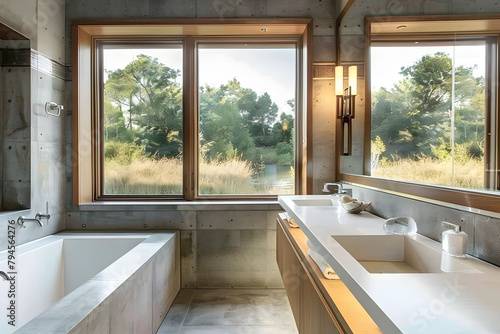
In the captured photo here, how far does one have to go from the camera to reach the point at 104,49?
9.52 feet

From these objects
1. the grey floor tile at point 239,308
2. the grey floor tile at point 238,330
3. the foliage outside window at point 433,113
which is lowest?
the grey floor tile at point 238,330

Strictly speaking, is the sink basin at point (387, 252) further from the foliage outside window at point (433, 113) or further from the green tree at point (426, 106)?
the green tree at point (426, 106)

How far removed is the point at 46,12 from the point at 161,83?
1047mm

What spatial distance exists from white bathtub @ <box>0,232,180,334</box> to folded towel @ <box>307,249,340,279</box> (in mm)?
935

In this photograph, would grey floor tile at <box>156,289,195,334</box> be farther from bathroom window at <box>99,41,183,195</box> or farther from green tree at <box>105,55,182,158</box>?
green tree at <box>105,55,182,158</box>

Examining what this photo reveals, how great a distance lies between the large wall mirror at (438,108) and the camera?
954 mm

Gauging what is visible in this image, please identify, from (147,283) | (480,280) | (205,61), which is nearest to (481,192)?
(480,280)

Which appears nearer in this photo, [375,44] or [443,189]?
[443,189]

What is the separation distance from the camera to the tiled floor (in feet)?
6.81

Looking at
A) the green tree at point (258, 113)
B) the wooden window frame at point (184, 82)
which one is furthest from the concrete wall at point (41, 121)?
the green tree at point (258, 113)

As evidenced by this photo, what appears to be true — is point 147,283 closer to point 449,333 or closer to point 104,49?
point 449,333

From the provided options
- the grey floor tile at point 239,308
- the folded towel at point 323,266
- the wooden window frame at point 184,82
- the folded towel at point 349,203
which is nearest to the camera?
the folded towel at point 323,266

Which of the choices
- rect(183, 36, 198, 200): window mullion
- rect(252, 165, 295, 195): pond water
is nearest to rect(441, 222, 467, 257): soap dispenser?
rect(252, 165, 295, 195): pond water

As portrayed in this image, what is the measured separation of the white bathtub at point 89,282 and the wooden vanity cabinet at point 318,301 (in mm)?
872
